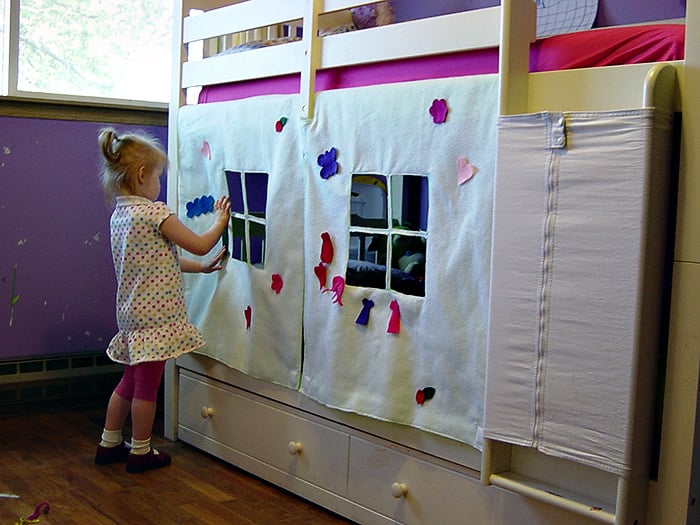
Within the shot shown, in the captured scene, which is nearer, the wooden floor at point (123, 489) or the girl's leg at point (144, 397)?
the wooden floor at point (123, 489)

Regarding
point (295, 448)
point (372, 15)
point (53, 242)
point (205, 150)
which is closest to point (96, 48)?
point (53, 242)

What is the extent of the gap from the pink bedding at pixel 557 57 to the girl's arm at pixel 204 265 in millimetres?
589

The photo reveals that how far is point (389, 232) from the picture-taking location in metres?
1.94

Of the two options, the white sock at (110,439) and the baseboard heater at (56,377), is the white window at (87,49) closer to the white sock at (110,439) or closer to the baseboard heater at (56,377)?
the baseboard heater at (56,377)

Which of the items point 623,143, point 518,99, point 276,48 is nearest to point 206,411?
point 276,48

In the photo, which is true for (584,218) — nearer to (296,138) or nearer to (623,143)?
(623,143)

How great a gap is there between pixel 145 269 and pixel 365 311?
71 centimetres

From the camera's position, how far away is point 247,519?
2090 mm

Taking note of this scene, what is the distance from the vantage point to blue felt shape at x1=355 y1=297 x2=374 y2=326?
77.2 inches

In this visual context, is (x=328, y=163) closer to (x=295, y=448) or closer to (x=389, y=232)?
(x=389, y=232)

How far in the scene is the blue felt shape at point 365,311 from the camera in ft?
6.43

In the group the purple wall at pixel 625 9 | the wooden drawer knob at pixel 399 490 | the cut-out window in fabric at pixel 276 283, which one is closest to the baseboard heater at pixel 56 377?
the cut-out window in fabric at pixel 276 283

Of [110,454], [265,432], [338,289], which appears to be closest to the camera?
[338,289]

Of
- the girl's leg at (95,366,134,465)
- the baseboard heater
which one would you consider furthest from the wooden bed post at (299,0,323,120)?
the baseboard heater
